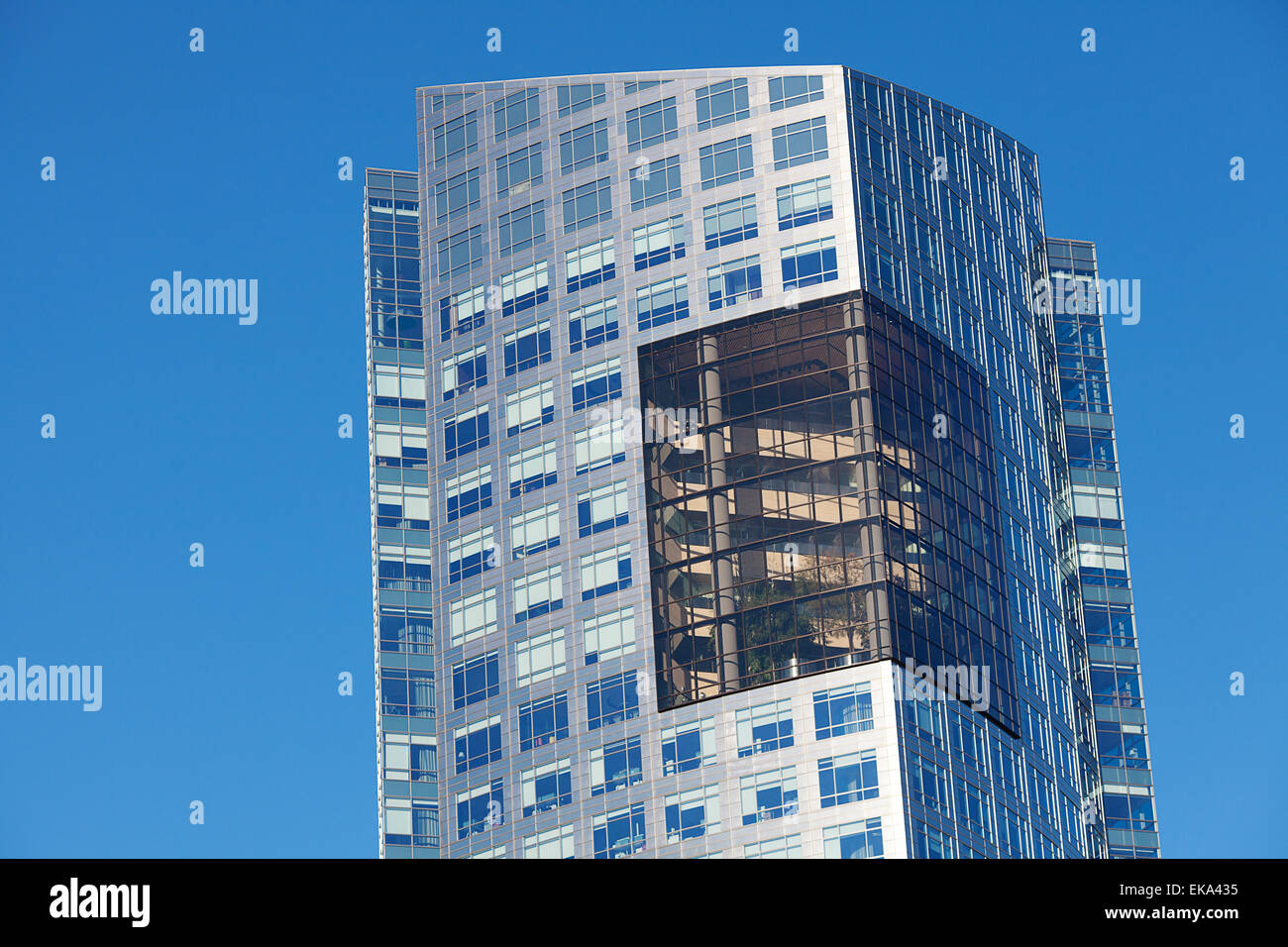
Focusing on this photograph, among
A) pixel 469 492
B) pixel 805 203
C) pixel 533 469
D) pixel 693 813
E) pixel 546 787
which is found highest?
pixel 805 203

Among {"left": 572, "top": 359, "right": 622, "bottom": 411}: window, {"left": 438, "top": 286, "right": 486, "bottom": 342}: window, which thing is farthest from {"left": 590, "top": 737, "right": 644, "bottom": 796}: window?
{"left": 438, "top": 286, "right": 486, "bottom": 342}: window

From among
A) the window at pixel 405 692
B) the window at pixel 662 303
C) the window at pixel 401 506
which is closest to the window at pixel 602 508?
the window at pixel 662 303

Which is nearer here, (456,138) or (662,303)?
(662,303)

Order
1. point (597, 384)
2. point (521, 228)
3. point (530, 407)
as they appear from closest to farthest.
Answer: point (597, 384) → point (530, 407) → point (521, 228)

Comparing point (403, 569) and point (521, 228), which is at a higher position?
point (521, 228)

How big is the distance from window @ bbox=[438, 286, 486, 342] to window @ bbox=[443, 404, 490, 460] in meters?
6.84

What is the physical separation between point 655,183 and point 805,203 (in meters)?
11.7

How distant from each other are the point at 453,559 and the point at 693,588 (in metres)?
21.4

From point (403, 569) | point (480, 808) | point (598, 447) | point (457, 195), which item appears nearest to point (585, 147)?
point (457, 195)

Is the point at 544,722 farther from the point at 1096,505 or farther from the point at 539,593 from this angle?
the point at 1096,505

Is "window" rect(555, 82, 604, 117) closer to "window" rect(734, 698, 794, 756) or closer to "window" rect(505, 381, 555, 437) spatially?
"window" rect(505, 381, 555, 437)

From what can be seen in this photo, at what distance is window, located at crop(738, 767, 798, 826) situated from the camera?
424 feet

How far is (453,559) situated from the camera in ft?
497

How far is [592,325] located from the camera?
14962 cm
